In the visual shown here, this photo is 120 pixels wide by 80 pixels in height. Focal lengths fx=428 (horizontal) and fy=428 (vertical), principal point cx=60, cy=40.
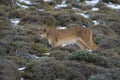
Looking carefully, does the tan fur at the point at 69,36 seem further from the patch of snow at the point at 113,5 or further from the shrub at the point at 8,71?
the patch of snow at the point at 113,5

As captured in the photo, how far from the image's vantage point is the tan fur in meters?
16.5

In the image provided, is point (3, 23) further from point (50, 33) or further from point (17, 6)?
point (17, 6)

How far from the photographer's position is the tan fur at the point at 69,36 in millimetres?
16484

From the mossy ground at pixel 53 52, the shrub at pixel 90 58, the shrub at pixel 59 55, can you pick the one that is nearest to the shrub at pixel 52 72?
the mossy ground at pixel 53 52

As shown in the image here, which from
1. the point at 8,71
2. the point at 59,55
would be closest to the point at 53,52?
the point at 59,55

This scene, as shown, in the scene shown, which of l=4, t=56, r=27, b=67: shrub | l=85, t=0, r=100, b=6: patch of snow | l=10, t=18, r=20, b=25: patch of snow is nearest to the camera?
l=4, t=56, r=27, b=67: shrub

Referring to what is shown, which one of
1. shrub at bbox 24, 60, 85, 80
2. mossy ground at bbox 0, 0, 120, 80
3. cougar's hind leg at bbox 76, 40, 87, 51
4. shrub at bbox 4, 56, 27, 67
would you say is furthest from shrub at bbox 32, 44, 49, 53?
shrub at bbox 24, 60, 85, 80

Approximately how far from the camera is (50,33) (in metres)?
16.5

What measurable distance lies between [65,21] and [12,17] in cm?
318

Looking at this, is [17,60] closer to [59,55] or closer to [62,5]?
[59,55]

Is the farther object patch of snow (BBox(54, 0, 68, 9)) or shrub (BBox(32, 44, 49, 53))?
patch of snow (BBox(54, 0, 68, 9))

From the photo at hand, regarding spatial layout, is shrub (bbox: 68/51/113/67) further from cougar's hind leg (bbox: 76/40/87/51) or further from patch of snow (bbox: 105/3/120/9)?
patch of snow (bbox: 105/3/120/9)

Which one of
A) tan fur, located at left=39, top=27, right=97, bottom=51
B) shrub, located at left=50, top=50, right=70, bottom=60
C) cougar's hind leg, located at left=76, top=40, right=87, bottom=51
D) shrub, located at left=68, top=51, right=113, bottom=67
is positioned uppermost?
shrub, located at left=68, top=51, right=113, bottom=67

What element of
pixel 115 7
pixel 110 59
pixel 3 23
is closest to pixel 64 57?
pixel 110 59
